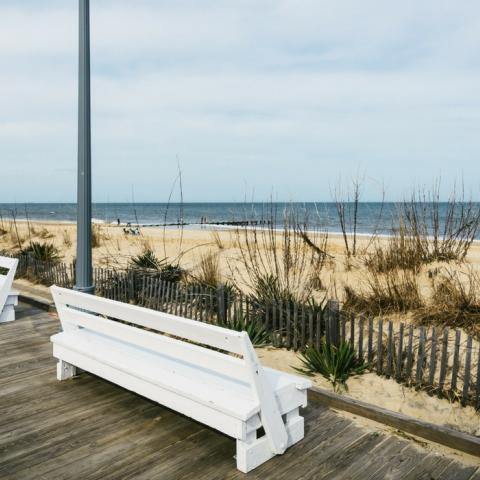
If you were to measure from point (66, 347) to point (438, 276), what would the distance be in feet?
19.5

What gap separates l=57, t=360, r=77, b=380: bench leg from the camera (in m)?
4.32

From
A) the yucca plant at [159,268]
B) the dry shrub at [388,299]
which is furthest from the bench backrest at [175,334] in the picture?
the yucca plant at [159,268]

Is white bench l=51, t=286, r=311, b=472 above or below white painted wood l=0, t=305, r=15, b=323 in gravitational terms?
above

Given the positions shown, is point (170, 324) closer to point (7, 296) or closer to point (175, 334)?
point (175, 334)

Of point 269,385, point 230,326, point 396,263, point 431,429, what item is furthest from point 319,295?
point 269,385

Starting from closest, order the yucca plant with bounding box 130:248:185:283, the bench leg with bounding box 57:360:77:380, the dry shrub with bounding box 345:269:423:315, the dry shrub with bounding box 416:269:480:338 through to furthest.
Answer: the bench leg with bounding box 57:360:77:380 < the dry shrub with bounding box 416:269:480:338 < the dry shrub with bounding box 345:269:423:315 < the yucca plant with bounding box 130:248:185:283

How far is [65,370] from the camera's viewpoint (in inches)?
171

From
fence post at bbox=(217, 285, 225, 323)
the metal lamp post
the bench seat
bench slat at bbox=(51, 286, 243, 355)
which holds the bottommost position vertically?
fence post at bbox=(217, 285, 225, 323)

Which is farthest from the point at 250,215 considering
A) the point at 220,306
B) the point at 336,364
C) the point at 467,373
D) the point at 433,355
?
the point at 467,373

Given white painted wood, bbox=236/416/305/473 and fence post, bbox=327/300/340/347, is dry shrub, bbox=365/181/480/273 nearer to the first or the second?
fence post, bbox=327/300/340/347

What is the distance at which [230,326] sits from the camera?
618 centimetres

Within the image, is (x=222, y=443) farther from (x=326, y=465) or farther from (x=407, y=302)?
(x=407, y=302)

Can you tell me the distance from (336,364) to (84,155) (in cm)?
350

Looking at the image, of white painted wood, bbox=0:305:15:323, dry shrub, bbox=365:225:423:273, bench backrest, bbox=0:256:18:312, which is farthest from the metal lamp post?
dry shrub, bbox=365:225:423:273
